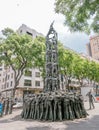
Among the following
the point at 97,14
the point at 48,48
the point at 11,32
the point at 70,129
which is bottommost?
the point at 70,129

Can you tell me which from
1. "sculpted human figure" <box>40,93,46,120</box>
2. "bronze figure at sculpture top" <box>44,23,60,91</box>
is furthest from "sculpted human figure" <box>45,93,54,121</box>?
"bronze figure at sculpture top" <box>44,23,60,91</box>

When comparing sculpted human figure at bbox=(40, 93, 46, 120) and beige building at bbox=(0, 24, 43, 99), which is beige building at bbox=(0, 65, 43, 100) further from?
sculpted human figure at bbox=(40, 93, 46, 120)

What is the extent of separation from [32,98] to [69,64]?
21214 mm

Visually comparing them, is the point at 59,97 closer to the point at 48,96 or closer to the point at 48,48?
the point at 48,96

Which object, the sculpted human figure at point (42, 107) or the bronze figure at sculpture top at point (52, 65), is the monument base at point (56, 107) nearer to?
the sculpted human figure at point (42, 107)

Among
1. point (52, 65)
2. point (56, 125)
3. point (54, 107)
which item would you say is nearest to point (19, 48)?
point (52, 65)

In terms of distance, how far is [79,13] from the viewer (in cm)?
1009

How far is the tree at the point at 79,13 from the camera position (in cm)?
941

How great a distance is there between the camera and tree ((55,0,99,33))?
30.9ft

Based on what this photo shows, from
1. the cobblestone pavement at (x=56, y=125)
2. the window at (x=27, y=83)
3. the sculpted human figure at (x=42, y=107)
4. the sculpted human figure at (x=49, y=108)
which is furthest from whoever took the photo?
the window at (x=27, y=83)

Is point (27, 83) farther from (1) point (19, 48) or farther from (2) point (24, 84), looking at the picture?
(1) point (19, 48)

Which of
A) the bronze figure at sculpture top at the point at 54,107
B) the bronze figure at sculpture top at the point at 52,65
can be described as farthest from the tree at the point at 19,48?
the bronze figure at sculpture top at the point at 54,107

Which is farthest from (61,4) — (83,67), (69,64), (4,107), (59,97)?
(83,67)

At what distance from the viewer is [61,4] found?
417 inches
